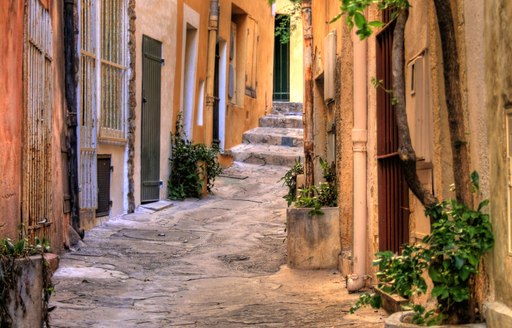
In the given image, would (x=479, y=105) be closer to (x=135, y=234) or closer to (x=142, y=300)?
(x=142, y=300)

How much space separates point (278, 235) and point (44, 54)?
4.34 metres

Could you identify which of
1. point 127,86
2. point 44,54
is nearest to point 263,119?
point 127,86

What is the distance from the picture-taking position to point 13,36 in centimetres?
704

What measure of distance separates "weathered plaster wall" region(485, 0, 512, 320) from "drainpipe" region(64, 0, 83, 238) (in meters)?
7.02

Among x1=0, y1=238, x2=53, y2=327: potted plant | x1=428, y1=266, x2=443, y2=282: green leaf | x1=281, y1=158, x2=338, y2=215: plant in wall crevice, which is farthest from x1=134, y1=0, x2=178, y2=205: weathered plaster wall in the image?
x1=428, y1=266, x2=443, y2=282: green leaf

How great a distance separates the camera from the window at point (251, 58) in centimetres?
2105

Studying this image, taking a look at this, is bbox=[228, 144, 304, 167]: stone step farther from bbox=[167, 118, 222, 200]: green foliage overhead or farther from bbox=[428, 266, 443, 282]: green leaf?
bbox=[428, 266, 443, 282]: green leaf

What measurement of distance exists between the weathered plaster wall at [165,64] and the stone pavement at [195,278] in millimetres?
981

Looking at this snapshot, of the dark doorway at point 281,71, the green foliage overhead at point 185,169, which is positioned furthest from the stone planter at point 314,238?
the dark doorway at point 281,71

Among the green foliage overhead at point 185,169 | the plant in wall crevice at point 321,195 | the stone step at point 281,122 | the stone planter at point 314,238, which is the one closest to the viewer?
the stone planter at point 314,238

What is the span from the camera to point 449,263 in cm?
415

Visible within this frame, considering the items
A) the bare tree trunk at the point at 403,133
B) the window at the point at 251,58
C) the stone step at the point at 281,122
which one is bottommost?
the bare tree trunk at the point at 403,133

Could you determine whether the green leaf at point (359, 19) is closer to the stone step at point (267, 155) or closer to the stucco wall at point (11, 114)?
the stucco wall at point (11, 114)

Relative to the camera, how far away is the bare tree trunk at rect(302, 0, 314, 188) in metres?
10.4
